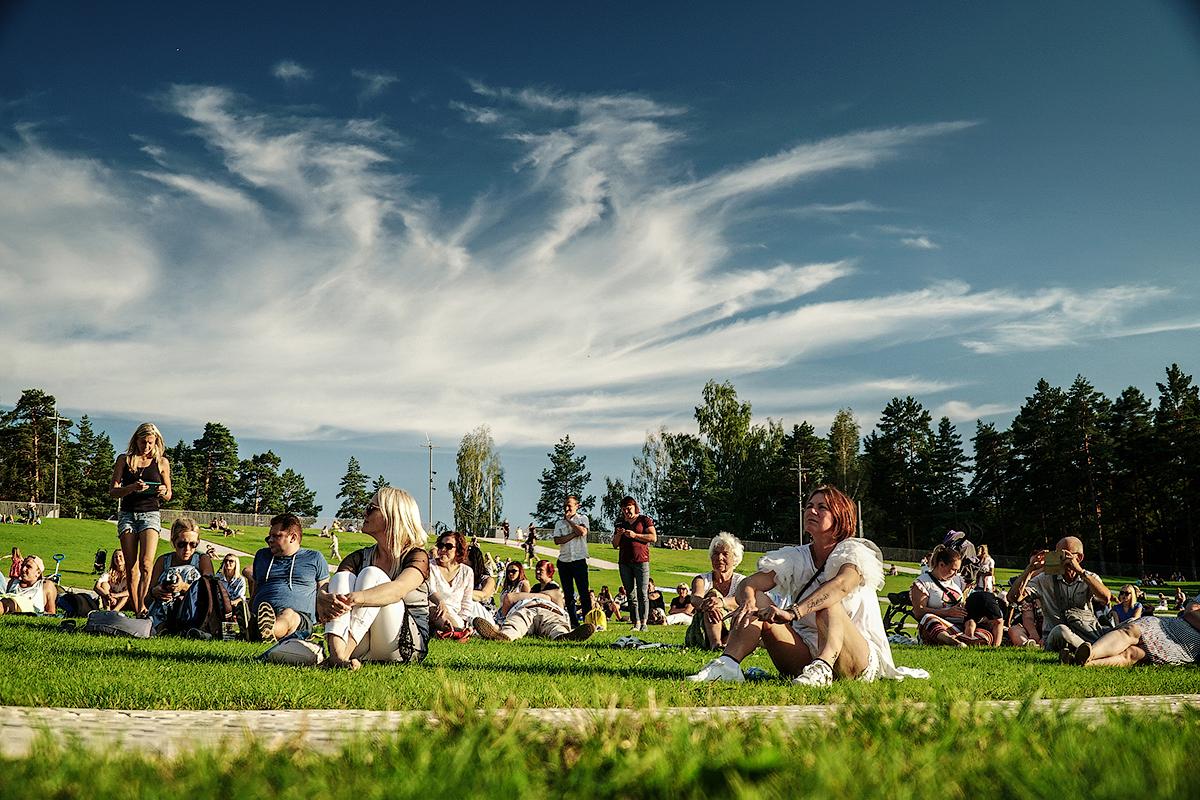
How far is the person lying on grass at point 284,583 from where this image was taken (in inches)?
380

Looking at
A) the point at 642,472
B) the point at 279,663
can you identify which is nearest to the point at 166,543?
the point at 279,663

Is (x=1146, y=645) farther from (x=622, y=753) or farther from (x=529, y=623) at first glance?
(x=622, y=753)

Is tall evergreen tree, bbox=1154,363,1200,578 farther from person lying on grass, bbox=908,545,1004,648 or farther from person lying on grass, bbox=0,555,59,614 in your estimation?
person lying on grass, bbox=0,555,59,614

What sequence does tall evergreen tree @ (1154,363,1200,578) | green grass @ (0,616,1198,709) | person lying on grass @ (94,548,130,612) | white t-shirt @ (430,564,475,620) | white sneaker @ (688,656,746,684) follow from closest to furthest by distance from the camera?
green grass @ (0,616,1198,709)
white sneaker @ (688,656,746,684)
white t-shirt @ (430,564,475,620)
person lying on grass @ (94,548,130,612)
tall evergreen tree @ (1154,363,1200,578)

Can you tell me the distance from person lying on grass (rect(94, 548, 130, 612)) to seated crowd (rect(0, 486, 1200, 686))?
0.06 metres

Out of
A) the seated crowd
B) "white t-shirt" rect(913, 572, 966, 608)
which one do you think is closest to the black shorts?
the seated crowd

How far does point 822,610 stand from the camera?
627 centimetres

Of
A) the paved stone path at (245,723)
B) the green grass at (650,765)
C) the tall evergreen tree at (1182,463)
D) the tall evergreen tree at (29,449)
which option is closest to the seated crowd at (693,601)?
the paved stone path at (245,723)

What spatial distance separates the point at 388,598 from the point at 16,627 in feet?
20.7

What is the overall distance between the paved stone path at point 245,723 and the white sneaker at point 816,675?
131 cm

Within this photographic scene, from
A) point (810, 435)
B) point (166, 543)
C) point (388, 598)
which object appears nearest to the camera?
point (388, 598)

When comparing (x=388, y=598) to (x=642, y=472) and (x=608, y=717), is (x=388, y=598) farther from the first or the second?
(x=642, y=472)

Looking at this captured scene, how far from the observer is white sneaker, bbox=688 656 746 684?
20.6ft

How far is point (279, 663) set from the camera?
22.4 feet
